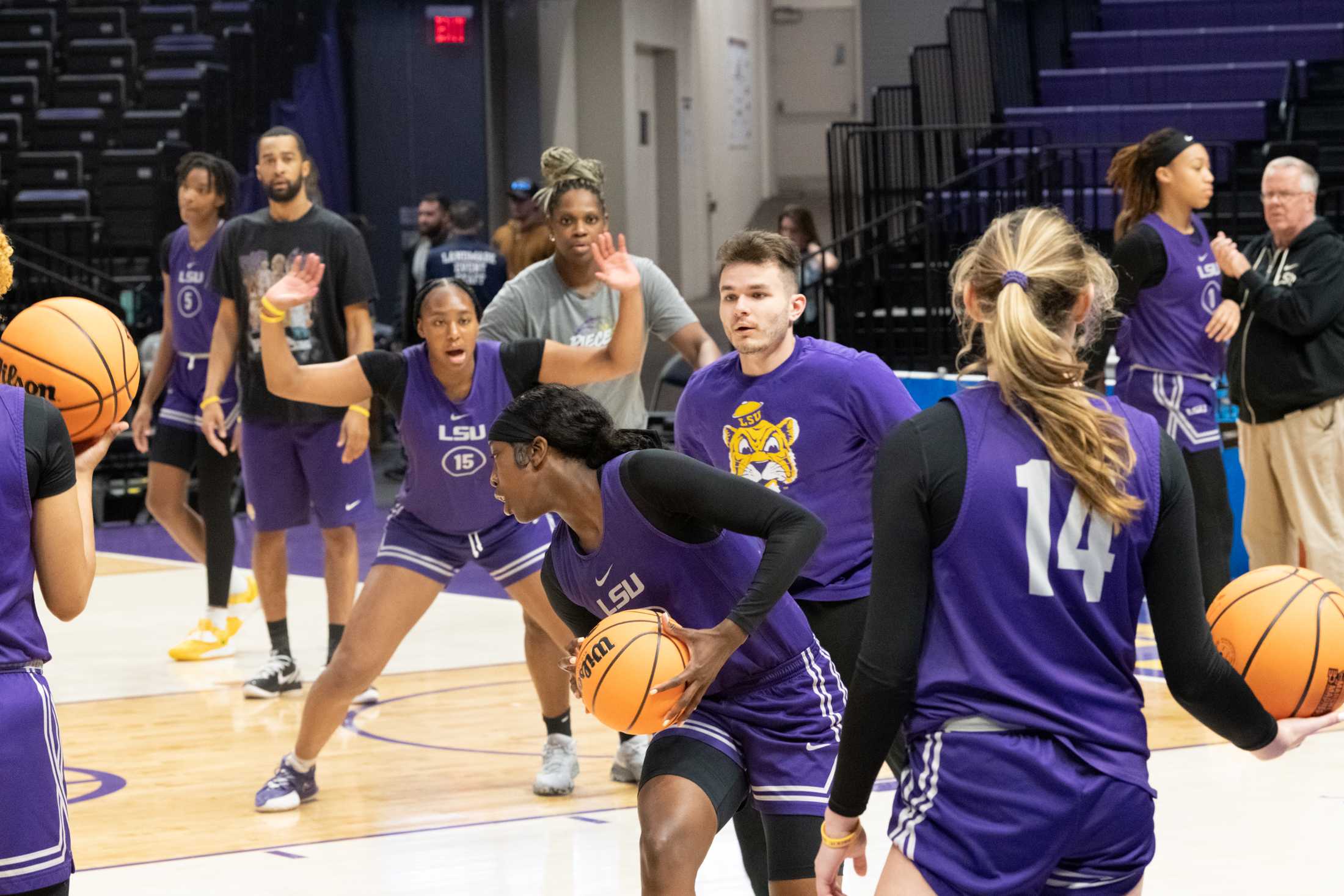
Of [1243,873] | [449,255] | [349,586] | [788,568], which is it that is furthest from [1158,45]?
[788,568]

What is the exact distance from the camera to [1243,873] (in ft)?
14.3

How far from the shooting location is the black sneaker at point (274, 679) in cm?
661

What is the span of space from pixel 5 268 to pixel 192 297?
14.7 feet

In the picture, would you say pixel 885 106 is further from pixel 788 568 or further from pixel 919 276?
pixel 788 568

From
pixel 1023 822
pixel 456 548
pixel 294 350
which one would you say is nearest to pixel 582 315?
pixel 456 548

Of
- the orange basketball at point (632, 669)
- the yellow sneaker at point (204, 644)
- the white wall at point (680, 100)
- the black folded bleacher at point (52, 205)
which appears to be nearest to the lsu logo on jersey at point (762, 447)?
the orange basketball at point (632, 669)

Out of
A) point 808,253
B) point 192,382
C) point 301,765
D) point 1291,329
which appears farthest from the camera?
point 808,253

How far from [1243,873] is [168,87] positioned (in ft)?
41.4

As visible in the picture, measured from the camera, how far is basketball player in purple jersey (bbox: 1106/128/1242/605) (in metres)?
6.19

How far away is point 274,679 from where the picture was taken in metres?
6.64

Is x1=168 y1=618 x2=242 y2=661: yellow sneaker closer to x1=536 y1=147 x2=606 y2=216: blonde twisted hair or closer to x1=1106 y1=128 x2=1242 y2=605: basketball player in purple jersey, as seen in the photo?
x1=536 y1=147 x2=606 y2=216: blonde twisted hair

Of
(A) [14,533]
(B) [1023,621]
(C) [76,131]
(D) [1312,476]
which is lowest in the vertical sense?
(D) [1312,476]

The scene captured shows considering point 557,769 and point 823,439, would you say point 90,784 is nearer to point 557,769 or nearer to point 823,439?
point 557,769

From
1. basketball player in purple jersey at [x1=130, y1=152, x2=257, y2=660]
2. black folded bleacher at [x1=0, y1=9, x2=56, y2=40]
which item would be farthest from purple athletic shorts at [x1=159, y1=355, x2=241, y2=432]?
black folded bleacher at [x1=0, y1=9, x2=56, y2=40]
